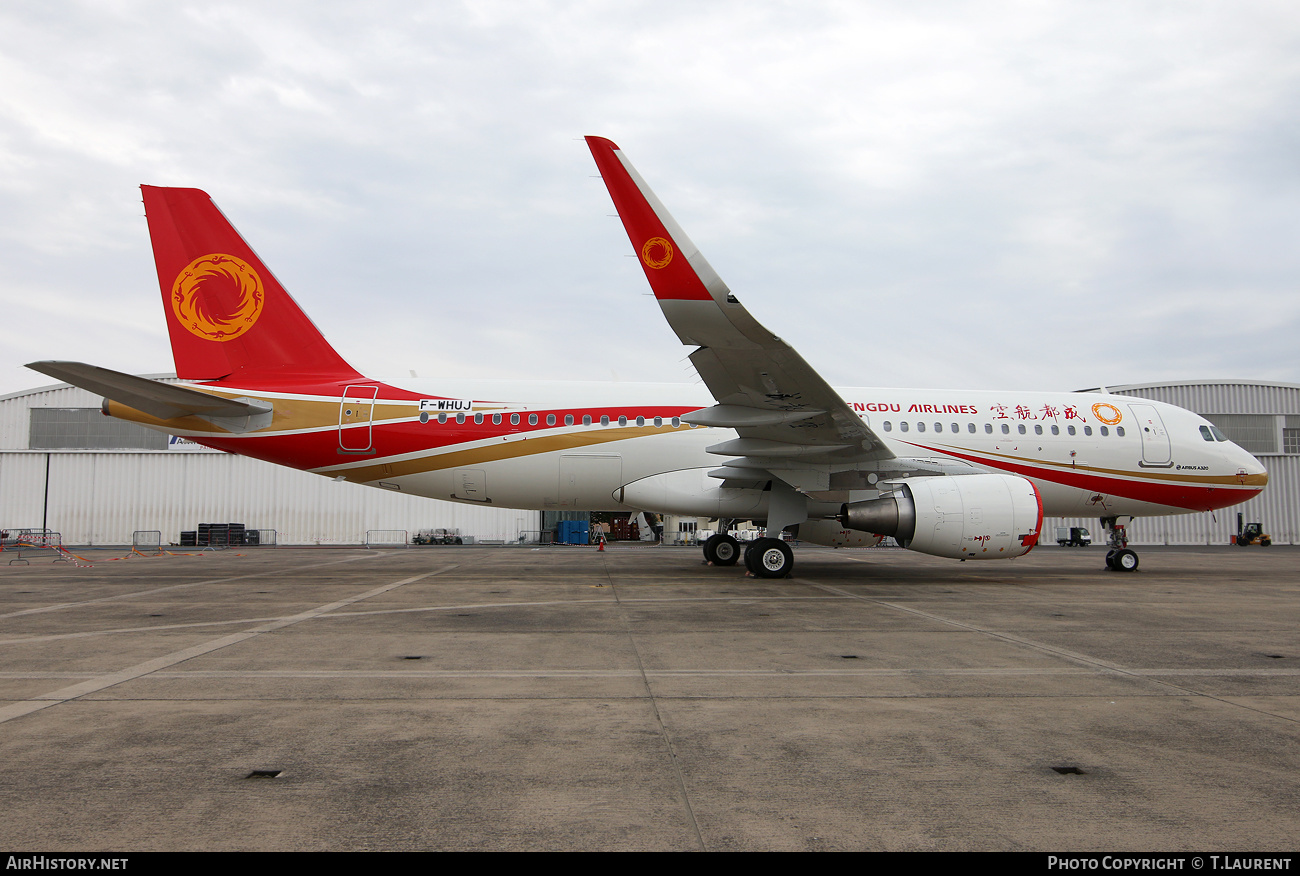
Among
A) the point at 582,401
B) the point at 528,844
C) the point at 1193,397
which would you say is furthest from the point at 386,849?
the point at 1193,397

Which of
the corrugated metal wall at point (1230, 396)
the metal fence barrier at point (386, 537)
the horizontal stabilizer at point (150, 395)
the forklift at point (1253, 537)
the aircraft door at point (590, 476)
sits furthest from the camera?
the corrugated metal wall at point (1230, 396)

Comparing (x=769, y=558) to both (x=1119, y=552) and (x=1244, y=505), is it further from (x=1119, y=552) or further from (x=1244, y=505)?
(x=1244, y=505)

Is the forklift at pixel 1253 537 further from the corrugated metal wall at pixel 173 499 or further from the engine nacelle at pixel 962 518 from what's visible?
the corrugated metal wall at pixel 173 499

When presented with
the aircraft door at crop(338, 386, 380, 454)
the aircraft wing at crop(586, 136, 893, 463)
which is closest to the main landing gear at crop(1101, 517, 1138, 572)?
the aircraft wing at crop(586, 136, 893, 463)

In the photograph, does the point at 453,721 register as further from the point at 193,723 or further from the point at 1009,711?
the point at 1009,711

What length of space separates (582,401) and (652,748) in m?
10.6

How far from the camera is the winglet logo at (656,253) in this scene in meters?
8.82

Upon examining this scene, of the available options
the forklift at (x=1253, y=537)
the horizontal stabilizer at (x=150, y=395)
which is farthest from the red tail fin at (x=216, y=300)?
the forklift at (x=1253, y=537)

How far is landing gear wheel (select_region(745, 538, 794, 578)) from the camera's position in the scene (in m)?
12.5

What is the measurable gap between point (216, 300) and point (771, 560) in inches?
422

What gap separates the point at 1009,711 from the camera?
4.32 metres

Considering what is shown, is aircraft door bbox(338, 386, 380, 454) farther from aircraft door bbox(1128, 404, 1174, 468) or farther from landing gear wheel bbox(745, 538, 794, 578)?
aircraft door bbox(1128, 404, 1174, 468)

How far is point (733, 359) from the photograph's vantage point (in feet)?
33.6

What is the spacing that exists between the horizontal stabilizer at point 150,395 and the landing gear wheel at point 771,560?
8.78m
